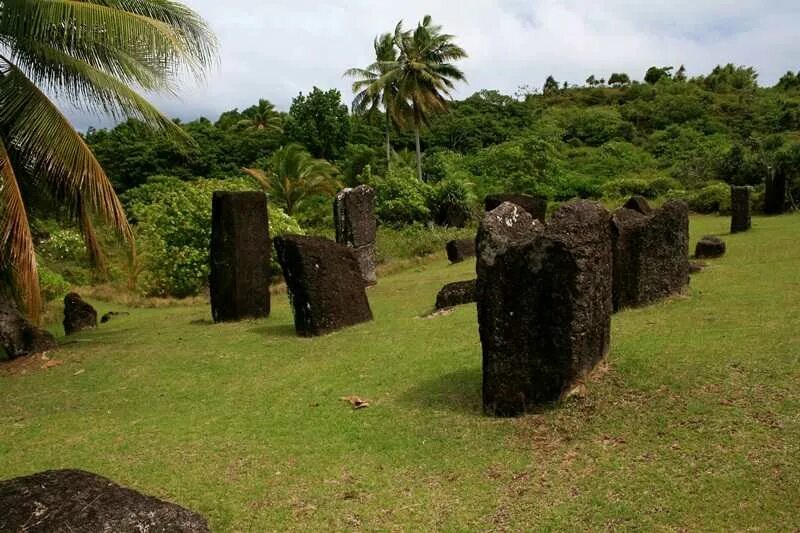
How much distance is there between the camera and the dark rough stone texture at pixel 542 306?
609 cm

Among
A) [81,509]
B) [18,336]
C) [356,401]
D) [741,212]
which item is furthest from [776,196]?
[81,509]

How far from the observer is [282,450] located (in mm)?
6242

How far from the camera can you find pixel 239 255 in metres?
13.4

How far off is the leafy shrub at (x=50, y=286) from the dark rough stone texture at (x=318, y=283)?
10995mm

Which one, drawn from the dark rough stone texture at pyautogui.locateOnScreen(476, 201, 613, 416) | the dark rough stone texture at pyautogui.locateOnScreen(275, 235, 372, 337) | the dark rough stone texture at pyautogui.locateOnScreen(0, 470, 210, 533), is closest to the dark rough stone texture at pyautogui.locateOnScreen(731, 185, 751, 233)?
the dark rough stone texture at pyautogui.locateOnScreen(275, 235, 372, 337)

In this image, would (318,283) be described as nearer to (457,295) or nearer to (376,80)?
(457,295)

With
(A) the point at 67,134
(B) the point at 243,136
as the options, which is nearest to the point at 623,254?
(A) the point at 67,134

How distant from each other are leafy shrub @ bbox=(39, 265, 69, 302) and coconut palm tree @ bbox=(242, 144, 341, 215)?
47.7 ft

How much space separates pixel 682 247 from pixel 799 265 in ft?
12.2

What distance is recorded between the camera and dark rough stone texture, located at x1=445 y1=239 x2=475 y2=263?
2141 centimetres

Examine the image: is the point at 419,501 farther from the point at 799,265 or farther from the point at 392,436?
the point at 799,265

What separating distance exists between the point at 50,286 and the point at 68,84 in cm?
994

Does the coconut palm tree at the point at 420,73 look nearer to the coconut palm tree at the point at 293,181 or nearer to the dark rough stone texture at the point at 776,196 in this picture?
the coconut palm tree at the point at 293,181

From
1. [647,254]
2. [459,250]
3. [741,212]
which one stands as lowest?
[459,250]
